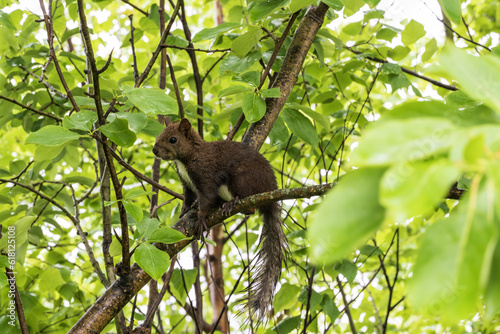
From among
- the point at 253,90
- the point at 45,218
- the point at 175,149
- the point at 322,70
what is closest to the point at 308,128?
the point at 253,90

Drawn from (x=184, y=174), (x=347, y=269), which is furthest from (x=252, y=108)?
(x=184, y=174)

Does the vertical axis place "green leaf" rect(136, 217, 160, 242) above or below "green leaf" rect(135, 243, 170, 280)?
above

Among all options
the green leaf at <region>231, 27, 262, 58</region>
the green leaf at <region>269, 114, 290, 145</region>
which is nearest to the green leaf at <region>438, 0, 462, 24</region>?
the green leaf at <region>231, 27, 262, 58</region>

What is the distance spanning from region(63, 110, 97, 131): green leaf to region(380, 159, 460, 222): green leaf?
4.12ft

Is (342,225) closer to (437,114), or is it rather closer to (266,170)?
(437,114)

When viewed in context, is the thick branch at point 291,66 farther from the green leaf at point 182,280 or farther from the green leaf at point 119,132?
the green leaf at point 119,132

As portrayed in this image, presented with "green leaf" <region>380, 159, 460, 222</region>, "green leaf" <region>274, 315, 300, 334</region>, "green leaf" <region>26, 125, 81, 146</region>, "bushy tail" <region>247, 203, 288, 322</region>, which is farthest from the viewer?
"green leaf" <region>274, 315, 300, 334</region>

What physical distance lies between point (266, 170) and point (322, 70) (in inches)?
29.5

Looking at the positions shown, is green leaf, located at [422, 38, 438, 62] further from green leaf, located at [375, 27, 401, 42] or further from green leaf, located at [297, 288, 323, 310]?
green leaf, located at [297, 288, 323, 310]

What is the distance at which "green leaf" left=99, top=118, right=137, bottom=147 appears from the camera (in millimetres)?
1524

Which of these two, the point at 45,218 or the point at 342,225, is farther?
the point at 45,218

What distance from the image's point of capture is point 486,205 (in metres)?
0.46

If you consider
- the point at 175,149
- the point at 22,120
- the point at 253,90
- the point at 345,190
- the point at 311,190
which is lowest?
the point at 345,190

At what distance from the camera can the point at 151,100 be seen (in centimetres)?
151
